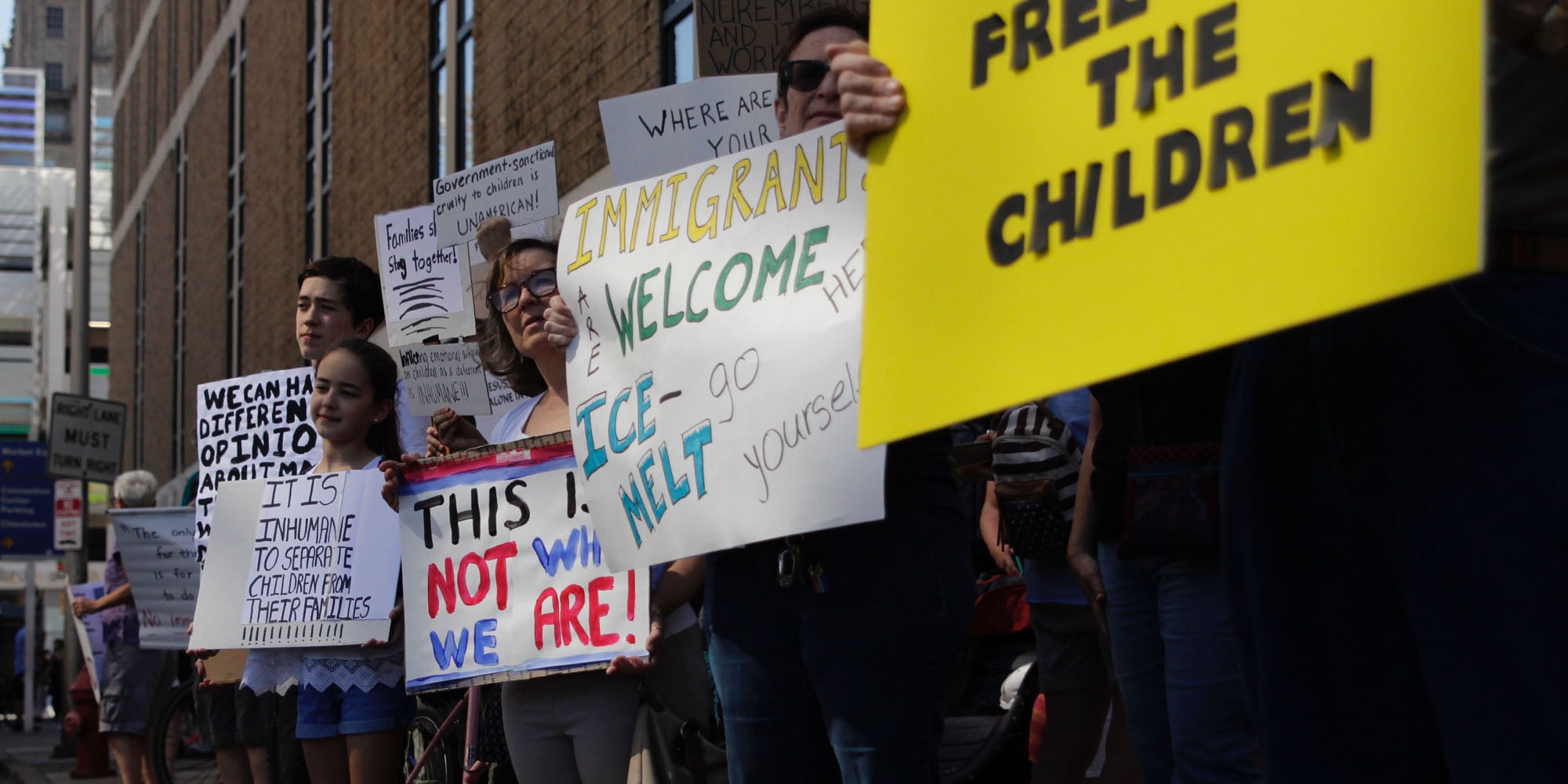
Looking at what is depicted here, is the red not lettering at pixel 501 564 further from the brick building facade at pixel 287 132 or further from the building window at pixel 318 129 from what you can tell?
the building window at pixel 318 129

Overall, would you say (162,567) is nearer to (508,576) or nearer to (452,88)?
(508,576)

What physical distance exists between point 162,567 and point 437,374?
75.2 inches

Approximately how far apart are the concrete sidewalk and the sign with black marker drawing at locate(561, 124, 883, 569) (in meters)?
9.62

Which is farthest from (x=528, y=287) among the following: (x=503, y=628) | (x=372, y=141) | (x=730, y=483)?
(x=372, y=141)

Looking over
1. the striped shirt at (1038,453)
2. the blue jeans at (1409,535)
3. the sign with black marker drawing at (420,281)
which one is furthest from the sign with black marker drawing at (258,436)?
the blue jeans at (1409,535)

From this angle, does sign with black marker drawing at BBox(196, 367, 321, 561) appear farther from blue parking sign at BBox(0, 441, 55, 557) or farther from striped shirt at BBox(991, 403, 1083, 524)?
blue parking sign at BBox(0, 441, 55, 557)

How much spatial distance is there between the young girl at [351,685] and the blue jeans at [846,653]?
231 cm

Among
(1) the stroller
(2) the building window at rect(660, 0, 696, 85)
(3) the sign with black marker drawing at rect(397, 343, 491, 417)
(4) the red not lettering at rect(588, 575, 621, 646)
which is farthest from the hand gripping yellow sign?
(2) the building window at rect(660, 0, 696, 85)

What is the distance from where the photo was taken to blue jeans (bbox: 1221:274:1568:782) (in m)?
1.51

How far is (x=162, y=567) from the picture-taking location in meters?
7.55

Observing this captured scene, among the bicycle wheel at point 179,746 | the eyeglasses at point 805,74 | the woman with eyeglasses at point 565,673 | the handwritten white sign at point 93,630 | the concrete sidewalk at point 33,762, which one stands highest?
the eyeglasses at point 805,74

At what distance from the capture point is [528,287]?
4.10m

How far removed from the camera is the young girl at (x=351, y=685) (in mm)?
4836

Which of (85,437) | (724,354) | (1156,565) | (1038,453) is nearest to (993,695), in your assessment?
(1038,453)
